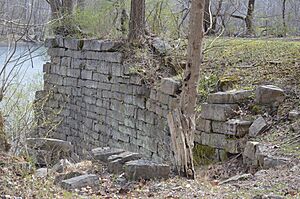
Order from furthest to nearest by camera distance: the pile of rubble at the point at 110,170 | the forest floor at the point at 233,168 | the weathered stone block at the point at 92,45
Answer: the weathered stone block at the point at 92,45 < the pile of rubble at the point at 110,170 < the forest floor at the point at 233,168

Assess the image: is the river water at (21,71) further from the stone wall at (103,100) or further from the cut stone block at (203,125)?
the cut stone block at (203,125)

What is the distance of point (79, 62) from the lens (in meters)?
A: 13.1

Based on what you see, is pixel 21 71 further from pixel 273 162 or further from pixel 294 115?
pixel 273 162

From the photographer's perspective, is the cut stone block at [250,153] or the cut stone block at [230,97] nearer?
the cut stone block at [250,153]

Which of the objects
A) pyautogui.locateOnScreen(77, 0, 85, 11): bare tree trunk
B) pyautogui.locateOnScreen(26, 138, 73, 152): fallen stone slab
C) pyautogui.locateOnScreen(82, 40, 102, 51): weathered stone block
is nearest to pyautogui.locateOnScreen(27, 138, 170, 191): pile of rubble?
pyautogui.locateOnScreen(26, 138, 73, 152): fallen stone slab

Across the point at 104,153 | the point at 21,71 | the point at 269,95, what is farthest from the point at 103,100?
the point at 269,95

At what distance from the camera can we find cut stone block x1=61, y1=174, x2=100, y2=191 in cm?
590

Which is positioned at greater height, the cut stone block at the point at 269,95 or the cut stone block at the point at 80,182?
the cut stone block at the point at 269,95

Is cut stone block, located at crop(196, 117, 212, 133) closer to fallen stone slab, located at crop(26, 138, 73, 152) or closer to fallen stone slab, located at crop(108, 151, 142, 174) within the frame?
fallen stone slab, located at crop(108, 151, 142, 174)

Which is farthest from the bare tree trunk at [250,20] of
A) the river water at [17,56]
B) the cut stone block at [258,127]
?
the cut stone block at [258,127]

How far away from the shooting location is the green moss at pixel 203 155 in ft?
26.5

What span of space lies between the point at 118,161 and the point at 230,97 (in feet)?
6.97

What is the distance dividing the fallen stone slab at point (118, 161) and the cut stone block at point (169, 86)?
2.19 metres

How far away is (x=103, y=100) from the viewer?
12.2 m
